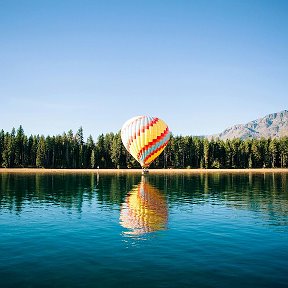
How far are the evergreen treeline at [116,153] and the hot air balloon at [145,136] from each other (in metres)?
61.2

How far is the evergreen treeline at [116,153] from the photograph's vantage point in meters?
160

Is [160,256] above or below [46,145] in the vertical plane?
below

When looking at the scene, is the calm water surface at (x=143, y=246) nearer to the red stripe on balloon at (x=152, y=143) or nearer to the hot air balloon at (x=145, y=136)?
the hot air balloon at (x=145, y=136)

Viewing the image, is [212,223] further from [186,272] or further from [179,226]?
[186,272]

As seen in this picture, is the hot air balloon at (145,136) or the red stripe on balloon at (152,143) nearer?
the hot air balloon at (145,136)

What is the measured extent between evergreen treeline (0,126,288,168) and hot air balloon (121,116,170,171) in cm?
6119

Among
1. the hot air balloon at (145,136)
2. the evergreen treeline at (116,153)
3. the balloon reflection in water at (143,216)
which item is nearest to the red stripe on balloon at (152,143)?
the hot air balloon at (145,136)

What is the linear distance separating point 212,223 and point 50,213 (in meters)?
17.2

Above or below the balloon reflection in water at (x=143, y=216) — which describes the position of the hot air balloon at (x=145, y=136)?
above

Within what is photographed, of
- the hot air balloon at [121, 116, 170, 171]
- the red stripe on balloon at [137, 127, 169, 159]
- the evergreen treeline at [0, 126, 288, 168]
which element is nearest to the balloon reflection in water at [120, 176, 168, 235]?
the hot air balloon at [121, 116, 170, 171]

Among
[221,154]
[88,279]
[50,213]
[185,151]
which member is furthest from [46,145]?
[88,279]

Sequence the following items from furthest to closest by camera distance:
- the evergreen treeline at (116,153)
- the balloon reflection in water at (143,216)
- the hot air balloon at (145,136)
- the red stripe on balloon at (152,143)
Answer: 1. the evergreen treeline at (116,153)
2. the red stripe on balloon at (152,143)
3. the hot air balloon at (145,136)
4. the balloon reflection in water at (143,216)

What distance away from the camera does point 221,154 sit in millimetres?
177500

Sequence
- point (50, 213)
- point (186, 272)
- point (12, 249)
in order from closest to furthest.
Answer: point (186, 272), point (12, 249), point (50, 213)
